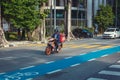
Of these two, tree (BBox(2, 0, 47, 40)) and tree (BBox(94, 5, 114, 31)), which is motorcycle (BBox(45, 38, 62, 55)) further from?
tree (BBox(94, 5, 114, 31))

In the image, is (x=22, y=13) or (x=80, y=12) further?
(x=80, y=12)

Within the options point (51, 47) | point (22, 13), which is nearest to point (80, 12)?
point (22, 13)

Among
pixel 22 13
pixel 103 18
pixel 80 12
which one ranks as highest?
pixel 22 13

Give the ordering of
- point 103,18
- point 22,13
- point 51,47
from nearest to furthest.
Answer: point 51,47 < point 22,13 < point 103,18

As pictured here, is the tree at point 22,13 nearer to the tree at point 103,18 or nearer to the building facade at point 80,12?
the building facade at point 80,12

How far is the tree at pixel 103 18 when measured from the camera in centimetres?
7250

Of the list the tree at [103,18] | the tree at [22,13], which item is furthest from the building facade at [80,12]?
the tree at [22,13]

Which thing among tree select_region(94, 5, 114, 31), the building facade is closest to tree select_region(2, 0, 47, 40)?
the building facade

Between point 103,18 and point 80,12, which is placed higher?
point 80,12

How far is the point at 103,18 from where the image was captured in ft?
236

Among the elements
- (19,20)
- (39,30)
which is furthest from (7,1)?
(39,30)

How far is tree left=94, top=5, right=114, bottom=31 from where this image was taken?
238 ft

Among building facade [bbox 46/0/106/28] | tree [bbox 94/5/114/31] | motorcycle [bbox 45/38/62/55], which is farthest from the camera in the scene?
tree [bbox 94/5/114/31]

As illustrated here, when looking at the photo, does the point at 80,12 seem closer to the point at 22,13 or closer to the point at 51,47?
the point at 22,13
